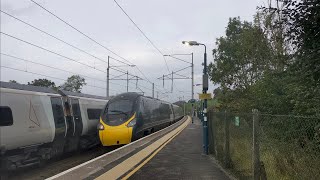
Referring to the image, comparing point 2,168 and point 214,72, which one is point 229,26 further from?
point 2,168

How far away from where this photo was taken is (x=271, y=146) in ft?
27.4

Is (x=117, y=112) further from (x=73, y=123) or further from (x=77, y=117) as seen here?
(x=73, y=123)

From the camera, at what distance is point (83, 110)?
2188 cm

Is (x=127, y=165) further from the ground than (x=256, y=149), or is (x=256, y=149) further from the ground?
(x=256, y=149)

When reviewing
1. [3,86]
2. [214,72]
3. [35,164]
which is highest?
[214,72]

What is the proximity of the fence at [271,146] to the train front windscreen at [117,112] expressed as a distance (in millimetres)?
9111

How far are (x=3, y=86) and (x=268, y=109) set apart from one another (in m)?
9.25

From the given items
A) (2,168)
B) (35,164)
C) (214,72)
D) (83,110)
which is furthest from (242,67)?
(2,168)

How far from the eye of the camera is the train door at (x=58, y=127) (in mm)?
17031

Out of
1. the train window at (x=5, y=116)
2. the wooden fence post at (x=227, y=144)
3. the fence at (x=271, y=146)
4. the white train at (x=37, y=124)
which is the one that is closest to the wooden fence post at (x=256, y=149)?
the fence at (x=271, y=146)

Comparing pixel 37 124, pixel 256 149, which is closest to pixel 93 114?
pixel 37 124

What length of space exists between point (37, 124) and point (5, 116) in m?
2.17

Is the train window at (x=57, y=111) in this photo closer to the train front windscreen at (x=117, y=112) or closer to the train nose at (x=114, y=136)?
the train nose at (x=114, y=136)

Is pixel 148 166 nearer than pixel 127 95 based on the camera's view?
Yes
